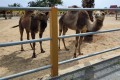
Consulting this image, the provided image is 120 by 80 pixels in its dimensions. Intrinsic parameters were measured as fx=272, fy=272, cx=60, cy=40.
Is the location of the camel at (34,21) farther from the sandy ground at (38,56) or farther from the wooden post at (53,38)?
the wooden post at (53,38)

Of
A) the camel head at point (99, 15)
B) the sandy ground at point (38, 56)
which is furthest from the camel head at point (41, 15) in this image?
the camel head at point (99, 15)

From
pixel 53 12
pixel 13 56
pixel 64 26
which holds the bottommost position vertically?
pixel 13 56

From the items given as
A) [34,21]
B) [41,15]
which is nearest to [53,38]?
[41,15]

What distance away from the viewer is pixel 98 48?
36.0 feet

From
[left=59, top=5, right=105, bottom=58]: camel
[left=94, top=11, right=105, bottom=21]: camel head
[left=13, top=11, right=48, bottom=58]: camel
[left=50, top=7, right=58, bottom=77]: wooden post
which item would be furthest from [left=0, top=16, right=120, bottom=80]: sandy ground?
[left=50, top=7, right=58, bottom=77]: wooden post

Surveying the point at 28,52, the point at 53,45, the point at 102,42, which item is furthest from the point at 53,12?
the point at 102,42

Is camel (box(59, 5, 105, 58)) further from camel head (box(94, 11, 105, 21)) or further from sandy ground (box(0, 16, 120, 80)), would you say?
sandy ground (box(0, 16, 120, 80))

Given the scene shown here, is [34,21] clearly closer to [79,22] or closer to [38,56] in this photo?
[38,56]

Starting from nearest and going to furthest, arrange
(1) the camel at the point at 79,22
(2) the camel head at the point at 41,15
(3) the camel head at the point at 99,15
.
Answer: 1. (3) the camel head at the point at 99,15
2. (1) the camel at the point at 79,22
3. (2) the camel head at the point at 41,15

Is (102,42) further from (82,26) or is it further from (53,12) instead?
(53,12)

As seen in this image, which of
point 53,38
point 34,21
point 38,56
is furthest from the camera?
point 38,56

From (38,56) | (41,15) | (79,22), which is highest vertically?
(41,15)

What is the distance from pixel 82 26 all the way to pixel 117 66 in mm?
2680

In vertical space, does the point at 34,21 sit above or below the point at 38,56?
above
